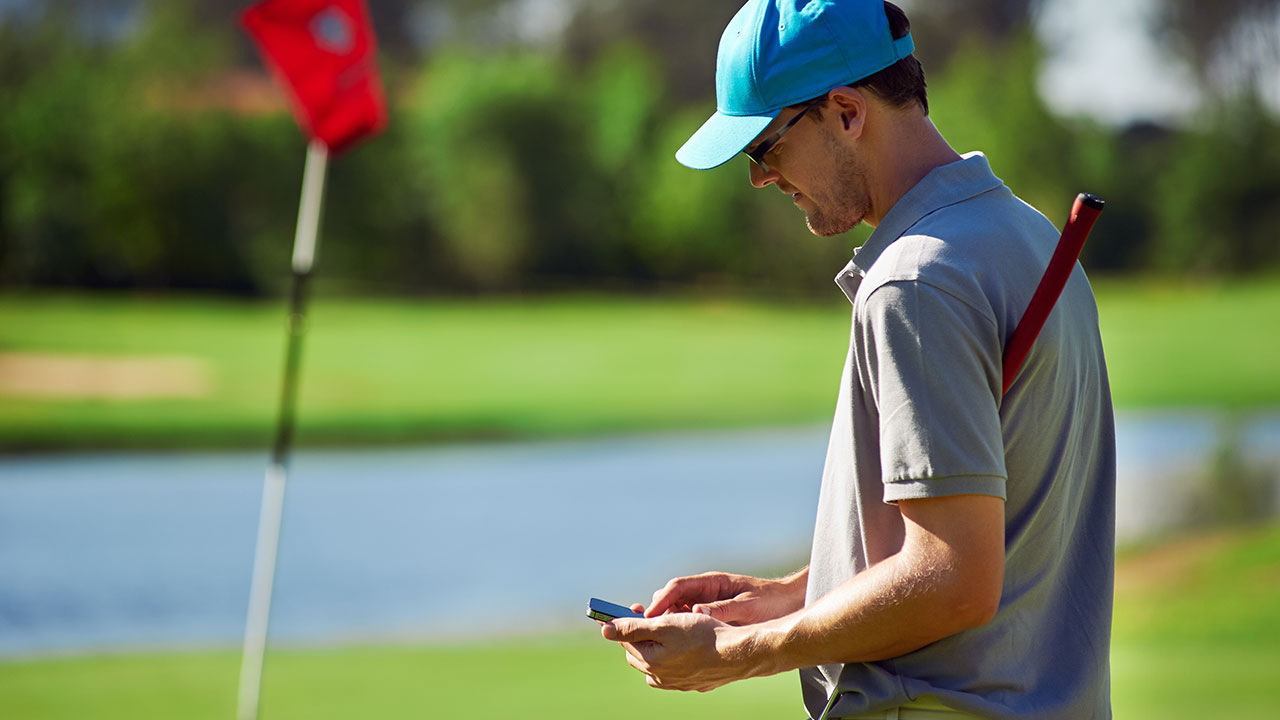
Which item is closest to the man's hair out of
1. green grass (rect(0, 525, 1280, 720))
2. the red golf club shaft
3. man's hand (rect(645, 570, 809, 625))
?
the red golf club shaft

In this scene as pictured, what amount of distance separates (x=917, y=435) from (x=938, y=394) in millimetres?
30

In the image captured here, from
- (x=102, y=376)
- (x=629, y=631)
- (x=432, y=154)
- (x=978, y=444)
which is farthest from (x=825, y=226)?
(x=432, y=154)

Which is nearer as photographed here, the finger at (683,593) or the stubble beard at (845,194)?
the stubble beard at (845,194)

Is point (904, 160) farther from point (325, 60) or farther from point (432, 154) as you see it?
point (432, 154)

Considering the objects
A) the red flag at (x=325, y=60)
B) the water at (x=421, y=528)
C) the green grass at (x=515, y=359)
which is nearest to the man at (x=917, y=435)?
the red flag at (x=325, y=60)

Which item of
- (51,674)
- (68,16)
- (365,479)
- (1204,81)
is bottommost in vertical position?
(51,674)

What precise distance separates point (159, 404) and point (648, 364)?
5.56m

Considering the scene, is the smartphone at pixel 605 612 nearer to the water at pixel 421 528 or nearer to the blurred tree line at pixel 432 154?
the water at pixel 421 528

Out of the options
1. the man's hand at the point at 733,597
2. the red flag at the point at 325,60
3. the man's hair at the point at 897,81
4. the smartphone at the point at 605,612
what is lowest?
the smartphone at the point at 605,612

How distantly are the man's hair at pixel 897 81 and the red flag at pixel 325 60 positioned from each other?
109 inches

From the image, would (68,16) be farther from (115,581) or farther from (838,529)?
(838,529)

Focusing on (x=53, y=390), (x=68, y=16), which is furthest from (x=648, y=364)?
(x=68, y=16)

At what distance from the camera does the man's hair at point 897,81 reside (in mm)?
950

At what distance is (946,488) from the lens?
0.82 metres
